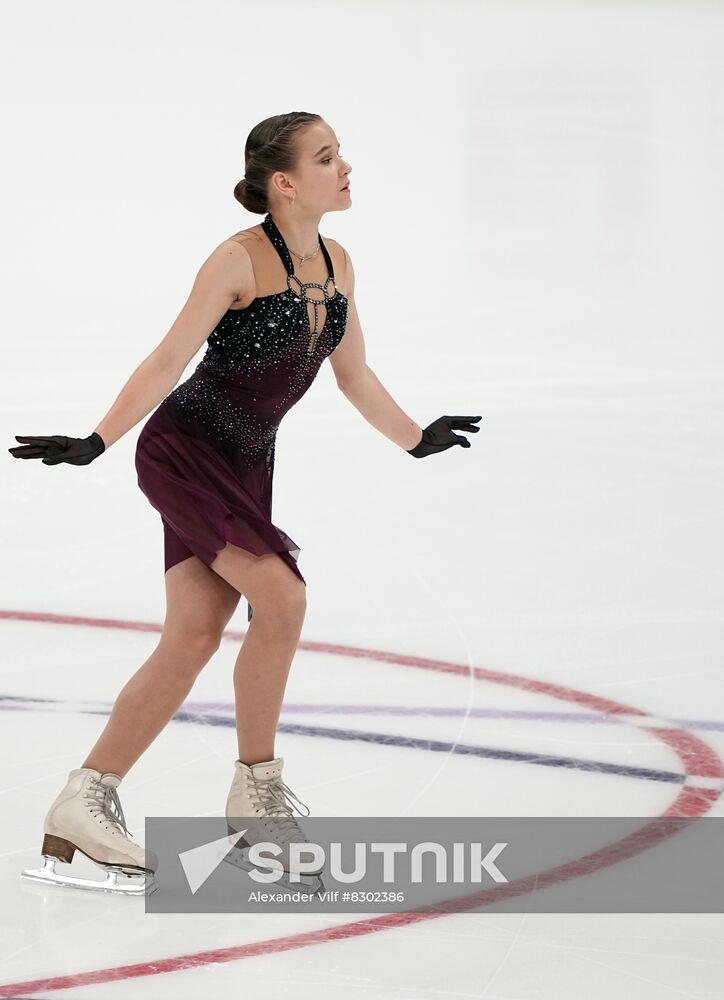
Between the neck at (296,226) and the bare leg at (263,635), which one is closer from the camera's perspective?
the bare leg at (263,635)

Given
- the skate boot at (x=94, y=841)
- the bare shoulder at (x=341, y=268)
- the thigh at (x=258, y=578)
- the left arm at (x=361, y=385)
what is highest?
the bare shoulder at (x=341, y=268)

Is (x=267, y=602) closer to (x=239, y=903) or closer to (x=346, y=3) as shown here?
(x=239, y=903)

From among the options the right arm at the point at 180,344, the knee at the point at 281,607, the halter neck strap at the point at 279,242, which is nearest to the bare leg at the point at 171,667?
the knee at the point at 281,607

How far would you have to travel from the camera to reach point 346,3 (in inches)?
840

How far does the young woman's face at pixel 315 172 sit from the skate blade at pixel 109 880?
1.34m

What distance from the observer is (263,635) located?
337cm

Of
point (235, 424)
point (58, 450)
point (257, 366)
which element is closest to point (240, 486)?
point (235, 424)

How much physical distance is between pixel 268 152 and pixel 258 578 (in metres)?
0.84

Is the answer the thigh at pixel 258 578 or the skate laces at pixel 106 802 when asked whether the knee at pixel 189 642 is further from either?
the skate laces at pixel 106 802

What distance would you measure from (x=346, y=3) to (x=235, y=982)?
19.6 meters

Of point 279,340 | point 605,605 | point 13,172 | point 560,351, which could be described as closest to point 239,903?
point 279,340

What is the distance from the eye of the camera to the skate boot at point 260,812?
11.3 feet

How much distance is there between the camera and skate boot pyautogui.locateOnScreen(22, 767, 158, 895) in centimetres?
336

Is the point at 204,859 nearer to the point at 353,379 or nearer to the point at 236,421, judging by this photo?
the point at 236,421
